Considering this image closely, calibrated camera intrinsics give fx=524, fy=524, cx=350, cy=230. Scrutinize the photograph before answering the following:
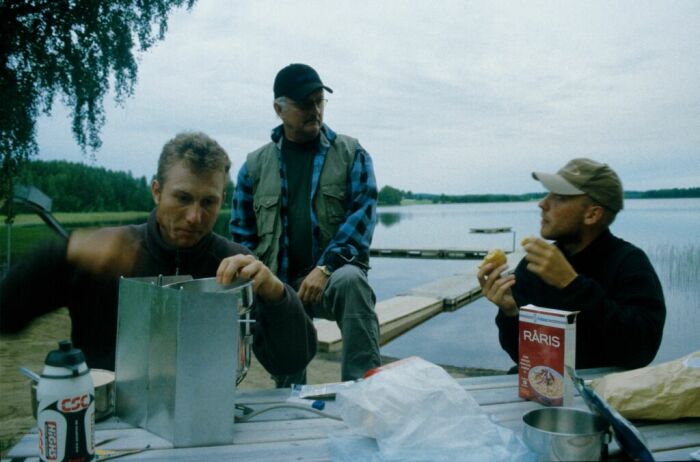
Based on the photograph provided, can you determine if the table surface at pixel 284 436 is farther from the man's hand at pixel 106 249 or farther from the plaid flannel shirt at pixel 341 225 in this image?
the plaid flannel shirt at pixel 341 225

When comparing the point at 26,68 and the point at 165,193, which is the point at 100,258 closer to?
the point at 165,193

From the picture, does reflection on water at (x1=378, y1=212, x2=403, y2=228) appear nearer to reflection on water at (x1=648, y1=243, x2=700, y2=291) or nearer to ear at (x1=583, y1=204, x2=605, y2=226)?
reflection on water at (x1=648, y1=243, x2=700, y2=291)

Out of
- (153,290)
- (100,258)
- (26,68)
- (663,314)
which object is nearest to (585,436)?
(153,290)

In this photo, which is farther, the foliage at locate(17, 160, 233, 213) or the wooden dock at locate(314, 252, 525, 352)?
the foliage at locate(17, 160, 233, 213)

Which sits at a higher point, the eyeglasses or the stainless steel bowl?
the eyeglasses

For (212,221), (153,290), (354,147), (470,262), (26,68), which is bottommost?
(470,262)

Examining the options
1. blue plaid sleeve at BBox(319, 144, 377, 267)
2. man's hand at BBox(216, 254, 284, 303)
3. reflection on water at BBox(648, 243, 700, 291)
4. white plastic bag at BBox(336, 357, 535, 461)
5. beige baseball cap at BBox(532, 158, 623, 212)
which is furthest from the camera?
reflection on water at BBox(648, 243, 700, 291)

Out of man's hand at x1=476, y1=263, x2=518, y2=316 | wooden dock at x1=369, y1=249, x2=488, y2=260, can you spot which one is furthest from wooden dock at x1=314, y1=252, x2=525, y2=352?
wooden dock at x1=369, y1=249, x2=488, y2=260

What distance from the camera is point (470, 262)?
2170 cm

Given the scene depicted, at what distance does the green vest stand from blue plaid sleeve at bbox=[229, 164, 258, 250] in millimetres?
83

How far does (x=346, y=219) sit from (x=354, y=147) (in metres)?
0.47

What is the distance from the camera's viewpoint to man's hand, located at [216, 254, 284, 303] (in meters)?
1.37

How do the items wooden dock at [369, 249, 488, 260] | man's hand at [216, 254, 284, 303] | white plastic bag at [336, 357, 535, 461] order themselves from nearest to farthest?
white plastic bag at [336, 357, 535, 461] < man's hand at [216, 254, 284, 303] < wooden dock at [369, 249, 488, 260]

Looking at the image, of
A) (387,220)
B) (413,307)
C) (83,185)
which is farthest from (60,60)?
(387,220)
